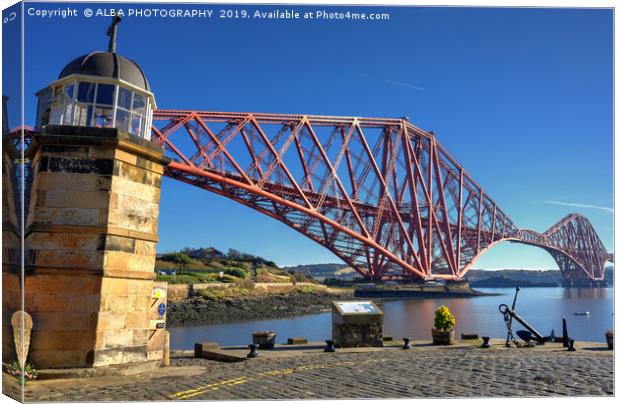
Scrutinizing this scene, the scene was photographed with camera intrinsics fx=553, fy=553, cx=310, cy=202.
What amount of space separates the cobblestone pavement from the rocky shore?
24569 mm

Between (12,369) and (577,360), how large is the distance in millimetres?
10486

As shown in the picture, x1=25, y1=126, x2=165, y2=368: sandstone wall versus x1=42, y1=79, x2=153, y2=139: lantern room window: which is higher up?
x1=42, y1=79, x2=153, y2=139: lantern room window

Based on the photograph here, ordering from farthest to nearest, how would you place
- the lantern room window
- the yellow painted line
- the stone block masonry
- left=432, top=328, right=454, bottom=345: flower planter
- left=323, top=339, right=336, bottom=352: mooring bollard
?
left=432, top=328, right=454, bottom=345: flower planter < left=323, top=339, right=336, bottom=352: mooring bollard < the lantern room window < the stone block masonry < the yellow painted line

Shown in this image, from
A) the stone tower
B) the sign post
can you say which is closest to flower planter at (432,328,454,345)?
the sign post

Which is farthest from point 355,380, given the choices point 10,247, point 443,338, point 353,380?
point 443,338

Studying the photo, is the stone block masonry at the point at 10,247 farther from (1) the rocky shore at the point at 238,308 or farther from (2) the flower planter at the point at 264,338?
(1) the rocky shore at the point at 238,308

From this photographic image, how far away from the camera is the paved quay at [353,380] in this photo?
7945 mm

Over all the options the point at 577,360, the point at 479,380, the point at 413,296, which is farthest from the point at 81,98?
the point at 413,296

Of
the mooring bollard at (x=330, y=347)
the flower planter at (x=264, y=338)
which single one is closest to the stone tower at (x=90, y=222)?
the mooring bollard at (x=330, y=347)

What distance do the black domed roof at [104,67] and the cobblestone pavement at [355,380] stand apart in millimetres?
4915

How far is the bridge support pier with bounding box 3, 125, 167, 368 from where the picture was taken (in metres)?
8.55

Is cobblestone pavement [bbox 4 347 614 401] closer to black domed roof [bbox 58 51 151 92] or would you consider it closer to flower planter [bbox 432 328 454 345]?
flower planter [bbox 432 328 454 345]

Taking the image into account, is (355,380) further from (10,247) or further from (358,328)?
(358,328)

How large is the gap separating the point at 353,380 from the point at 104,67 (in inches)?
260
